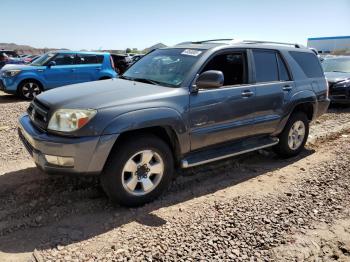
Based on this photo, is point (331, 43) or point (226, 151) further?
point (331, 43)

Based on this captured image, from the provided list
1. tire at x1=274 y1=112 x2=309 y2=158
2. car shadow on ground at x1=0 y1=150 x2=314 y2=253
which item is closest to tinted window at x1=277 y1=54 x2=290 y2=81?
tire at x1=274 y1=112 x2=309 y2=158

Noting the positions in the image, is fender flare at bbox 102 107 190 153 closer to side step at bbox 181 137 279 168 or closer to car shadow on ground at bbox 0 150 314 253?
side step at bbox 181 137 279 168

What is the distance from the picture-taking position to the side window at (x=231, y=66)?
4.72 meters

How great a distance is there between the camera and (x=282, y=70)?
5570mm

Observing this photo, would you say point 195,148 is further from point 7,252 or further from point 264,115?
point 7,252

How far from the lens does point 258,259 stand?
3.20 metres

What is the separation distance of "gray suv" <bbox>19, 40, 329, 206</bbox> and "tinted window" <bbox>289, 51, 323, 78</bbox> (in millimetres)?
93

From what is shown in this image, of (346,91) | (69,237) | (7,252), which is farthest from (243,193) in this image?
(346,91)

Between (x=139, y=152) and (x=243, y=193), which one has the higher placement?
(x=139, y=152)

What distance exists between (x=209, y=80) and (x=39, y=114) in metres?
1.95

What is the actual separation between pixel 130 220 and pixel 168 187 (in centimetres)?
94

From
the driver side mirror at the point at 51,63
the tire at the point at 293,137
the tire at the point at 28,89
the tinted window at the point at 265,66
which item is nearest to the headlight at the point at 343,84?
the tire at the point at 293,137

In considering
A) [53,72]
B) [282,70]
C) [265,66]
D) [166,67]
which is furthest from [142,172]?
[53,72]

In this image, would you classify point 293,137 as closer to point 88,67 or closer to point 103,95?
point 103,95
